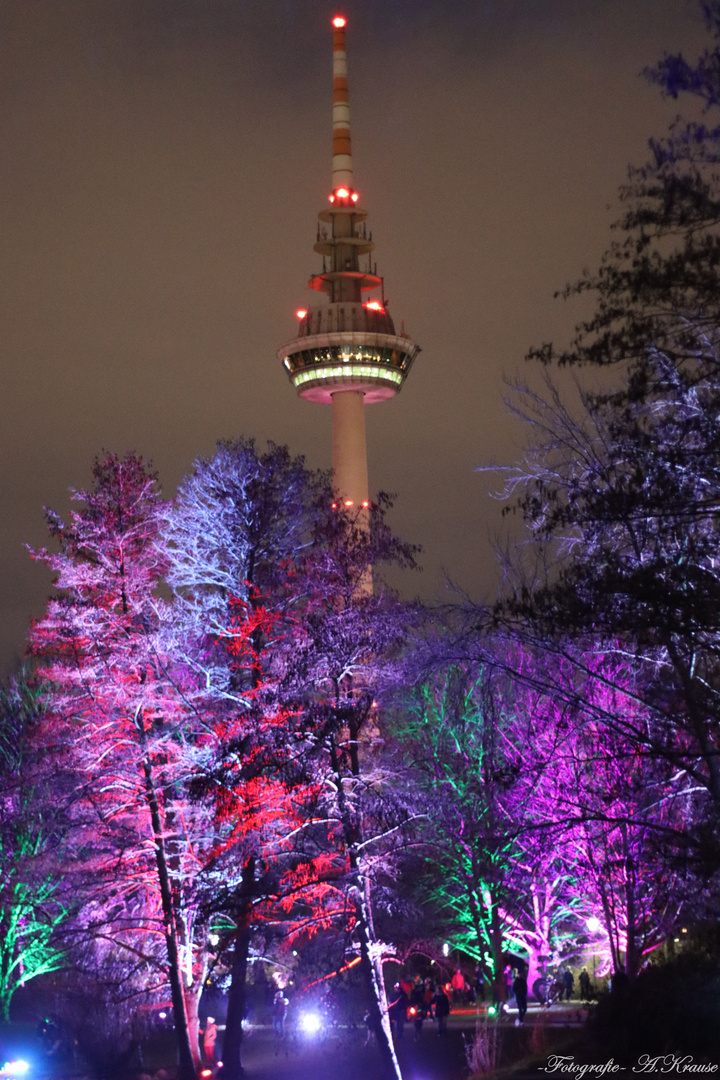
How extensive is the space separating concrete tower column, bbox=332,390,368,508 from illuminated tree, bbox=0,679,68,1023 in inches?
2120

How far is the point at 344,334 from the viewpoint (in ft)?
324

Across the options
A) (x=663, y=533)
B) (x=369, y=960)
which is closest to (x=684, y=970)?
(x=369, y=960)

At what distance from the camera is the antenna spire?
95.5 metres

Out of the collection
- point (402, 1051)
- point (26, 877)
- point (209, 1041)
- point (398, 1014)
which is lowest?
point (402, 1051)

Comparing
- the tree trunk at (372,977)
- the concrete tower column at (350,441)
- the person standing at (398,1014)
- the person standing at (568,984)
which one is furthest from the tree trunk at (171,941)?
the concrete tower column at (350,441)

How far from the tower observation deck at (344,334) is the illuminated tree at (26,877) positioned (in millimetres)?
57573

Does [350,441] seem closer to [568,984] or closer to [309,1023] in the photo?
[568,984]

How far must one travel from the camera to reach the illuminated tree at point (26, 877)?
122 ft

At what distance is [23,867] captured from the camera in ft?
124

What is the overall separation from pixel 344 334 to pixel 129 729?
241ft

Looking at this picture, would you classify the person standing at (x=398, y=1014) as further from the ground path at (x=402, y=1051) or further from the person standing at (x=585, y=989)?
the person standing at (x=585, y=989)

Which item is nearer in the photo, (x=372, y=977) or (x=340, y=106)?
(x=372, y=977)

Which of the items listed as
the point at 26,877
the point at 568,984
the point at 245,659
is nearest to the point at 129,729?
the point at 245,659

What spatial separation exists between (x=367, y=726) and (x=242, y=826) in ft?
10.6
